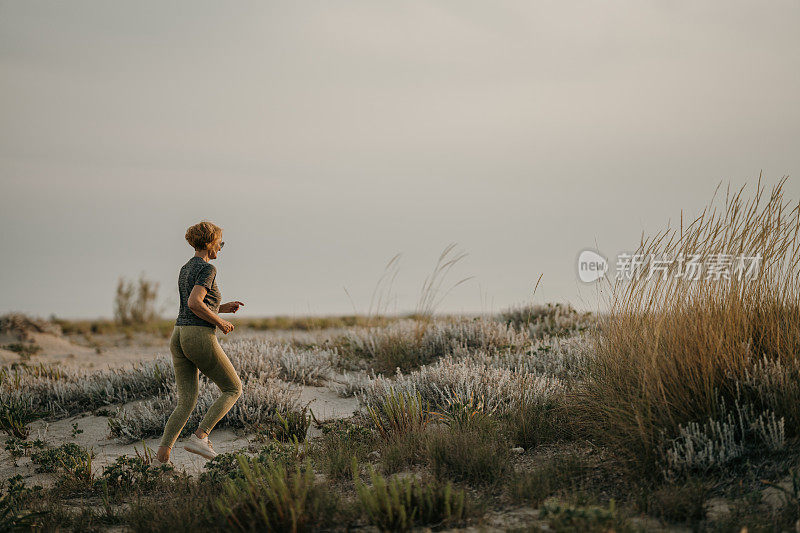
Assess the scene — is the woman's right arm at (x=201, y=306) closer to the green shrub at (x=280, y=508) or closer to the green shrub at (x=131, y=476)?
the green shrub at (x=131, y=476)

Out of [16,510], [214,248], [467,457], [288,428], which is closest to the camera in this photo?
[467,457]

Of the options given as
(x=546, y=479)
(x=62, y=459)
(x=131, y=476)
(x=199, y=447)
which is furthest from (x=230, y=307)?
(x=546, y=479)

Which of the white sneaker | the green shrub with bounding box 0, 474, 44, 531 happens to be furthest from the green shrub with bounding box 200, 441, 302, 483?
the green shrub with bounding box 0, 474, 44, 531

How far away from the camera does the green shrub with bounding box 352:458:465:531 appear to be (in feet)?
12.4

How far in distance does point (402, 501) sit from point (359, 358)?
22.7ft

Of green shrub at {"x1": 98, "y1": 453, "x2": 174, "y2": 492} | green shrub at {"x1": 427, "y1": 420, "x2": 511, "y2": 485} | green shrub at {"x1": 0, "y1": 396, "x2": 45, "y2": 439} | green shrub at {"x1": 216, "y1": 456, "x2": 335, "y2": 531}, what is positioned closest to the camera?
green shrub at {"x1": 216, "y1": 456, "x2": 335, "y2": 531}

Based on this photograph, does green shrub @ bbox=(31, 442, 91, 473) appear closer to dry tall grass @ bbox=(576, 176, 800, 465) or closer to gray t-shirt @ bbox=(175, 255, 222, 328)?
gray t-shirt @ bbox=(175, 255, 222, 328)

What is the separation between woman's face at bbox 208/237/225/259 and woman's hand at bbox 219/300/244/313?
49 centimetres

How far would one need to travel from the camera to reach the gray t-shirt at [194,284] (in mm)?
5707

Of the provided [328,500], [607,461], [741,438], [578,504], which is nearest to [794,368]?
[741,438]

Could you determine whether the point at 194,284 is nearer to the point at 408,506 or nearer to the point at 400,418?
the point at 400,418

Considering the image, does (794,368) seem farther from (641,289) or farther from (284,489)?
(284,489)

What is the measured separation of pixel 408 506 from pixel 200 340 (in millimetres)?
2736

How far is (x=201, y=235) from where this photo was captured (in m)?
5.89
